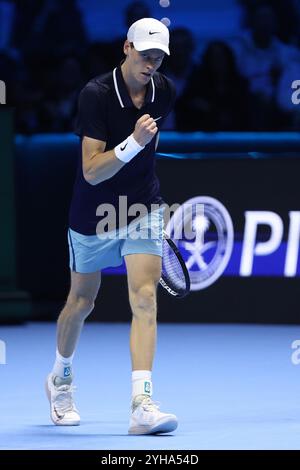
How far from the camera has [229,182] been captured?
10.3 meters

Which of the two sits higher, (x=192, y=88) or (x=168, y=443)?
(x=192, y=88)

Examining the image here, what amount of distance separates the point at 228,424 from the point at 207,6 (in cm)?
641

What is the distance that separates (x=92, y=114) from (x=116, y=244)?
659 mm

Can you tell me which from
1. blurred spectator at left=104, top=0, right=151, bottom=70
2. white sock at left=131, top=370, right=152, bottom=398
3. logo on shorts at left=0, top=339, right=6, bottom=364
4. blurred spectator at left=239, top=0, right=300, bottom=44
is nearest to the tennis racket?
white sock at left=131, top=370, right=152, bottom=398

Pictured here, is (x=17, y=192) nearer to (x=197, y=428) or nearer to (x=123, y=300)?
(x=123, y=300)

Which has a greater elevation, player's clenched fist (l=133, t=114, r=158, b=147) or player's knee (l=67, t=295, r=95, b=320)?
player's clenched fist (l=133, t=114, r=158, b=147)

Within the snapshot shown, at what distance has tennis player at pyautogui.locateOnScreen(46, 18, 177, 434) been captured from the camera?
564cm

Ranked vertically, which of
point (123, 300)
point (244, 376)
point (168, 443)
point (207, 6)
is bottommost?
point (168, 443)

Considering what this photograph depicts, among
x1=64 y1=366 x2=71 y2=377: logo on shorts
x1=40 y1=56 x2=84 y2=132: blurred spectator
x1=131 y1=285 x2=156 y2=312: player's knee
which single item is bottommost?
x1=64 y1=366 x2=71 y2=377: logo on shorts

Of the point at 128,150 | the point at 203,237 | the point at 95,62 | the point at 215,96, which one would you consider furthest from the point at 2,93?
the point at 128,150

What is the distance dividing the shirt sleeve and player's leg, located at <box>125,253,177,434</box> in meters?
0.60

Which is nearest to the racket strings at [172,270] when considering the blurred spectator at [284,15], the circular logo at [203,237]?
the circular logo at [203,237]

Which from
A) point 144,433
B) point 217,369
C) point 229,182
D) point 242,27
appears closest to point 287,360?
point 217,369

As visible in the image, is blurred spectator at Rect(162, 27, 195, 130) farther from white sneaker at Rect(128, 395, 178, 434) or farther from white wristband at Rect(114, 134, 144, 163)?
white sneaker at Rect(128, 395, 178, 434)
